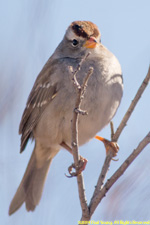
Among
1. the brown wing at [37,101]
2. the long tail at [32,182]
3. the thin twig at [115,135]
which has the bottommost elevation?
the long tail at [32,182]

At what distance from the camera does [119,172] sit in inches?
111

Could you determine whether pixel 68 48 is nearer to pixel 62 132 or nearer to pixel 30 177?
pixel 62 132

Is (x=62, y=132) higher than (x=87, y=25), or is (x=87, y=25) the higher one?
(x=87, y=25)

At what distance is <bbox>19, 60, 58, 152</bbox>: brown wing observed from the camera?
396 centimetres

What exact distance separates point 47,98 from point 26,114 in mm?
478

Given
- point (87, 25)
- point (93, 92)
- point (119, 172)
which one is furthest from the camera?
point (87, 25)

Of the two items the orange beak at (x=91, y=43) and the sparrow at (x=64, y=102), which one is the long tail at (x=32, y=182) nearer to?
the sparrow at (x=64, y=102)

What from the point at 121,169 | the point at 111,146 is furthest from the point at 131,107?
the point at 111,146

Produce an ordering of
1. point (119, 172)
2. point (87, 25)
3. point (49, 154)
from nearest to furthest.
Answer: point (119, 172) → point (87, 25) → point (49, 154)

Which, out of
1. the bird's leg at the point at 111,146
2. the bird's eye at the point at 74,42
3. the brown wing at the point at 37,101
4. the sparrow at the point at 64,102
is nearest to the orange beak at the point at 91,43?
the sparrow at the point at 64,102

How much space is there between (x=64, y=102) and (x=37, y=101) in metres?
0.56

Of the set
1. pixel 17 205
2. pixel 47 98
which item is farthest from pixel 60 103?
pixel 17 205

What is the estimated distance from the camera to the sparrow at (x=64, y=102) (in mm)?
3695

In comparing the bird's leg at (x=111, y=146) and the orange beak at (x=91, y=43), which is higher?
the orange beak at (x=91, y=43)
